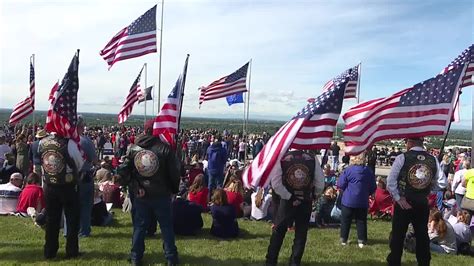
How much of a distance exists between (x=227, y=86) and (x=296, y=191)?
1160 centimetres

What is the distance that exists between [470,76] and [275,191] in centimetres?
573

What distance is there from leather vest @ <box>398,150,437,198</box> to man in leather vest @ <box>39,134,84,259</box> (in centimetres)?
412

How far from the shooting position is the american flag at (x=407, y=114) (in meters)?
6.04

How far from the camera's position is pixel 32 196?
348 inches

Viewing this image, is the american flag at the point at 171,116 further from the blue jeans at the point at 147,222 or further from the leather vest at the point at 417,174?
the leather vest at the point at 417,174

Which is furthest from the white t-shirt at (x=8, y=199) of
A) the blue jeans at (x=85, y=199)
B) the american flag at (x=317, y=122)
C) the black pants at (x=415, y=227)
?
the black pants at (x=415, y=227)

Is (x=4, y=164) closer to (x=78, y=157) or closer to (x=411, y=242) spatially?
(x=78, y=157)

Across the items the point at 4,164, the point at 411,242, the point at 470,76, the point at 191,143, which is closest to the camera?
the point at 411,242

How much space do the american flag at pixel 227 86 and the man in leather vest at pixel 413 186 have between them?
1149 cm

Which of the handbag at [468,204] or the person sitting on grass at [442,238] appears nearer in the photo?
the person sitting on grass at [442,238]

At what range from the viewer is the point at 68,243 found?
641 centimetres

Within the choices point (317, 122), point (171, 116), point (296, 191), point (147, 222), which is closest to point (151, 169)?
point (147, 222)

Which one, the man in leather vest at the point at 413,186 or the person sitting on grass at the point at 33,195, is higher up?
the man in leather vest at the point at 413,186

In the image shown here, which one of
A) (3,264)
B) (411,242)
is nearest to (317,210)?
(411,242)
